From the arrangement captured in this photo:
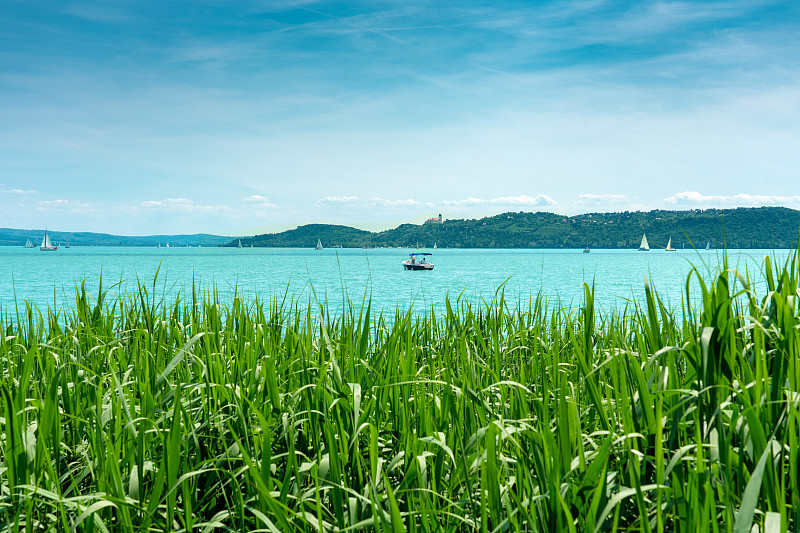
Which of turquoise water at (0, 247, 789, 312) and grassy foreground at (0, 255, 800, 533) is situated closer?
grassy foreground at (0, 255, 800, 533)

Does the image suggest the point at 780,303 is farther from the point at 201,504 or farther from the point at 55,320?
the point at 55,320

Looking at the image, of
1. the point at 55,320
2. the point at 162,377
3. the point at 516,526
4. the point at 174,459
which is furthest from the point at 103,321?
the point at 516,526

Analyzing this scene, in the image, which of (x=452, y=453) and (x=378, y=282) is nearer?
(x=452, y=453)

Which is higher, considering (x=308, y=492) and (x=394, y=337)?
(x=394, y=337)

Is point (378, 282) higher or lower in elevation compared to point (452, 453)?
lower

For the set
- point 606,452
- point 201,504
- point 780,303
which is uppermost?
point 780,303

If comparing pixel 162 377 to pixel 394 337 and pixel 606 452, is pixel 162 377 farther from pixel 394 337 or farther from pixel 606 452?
pixel 606 452

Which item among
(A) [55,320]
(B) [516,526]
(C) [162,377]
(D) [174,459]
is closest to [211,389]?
(C) [162,377]

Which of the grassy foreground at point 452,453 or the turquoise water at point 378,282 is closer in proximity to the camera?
the grassy foreground at point 452,453

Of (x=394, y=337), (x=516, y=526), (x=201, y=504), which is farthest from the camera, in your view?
(x=394, y=337)

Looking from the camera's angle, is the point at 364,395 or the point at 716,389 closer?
the point at 716,389

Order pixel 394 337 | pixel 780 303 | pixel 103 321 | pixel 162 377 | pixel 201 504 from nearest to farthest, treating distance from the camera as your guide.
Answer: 1. pixel 780 303
2. pixel 201 504
3. pixel 162 377
4. pixel 394 337
5. pixel 103 321

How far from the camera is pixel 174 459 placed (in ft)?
7.21

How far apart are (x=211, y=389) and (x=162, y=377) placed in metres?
0.26
